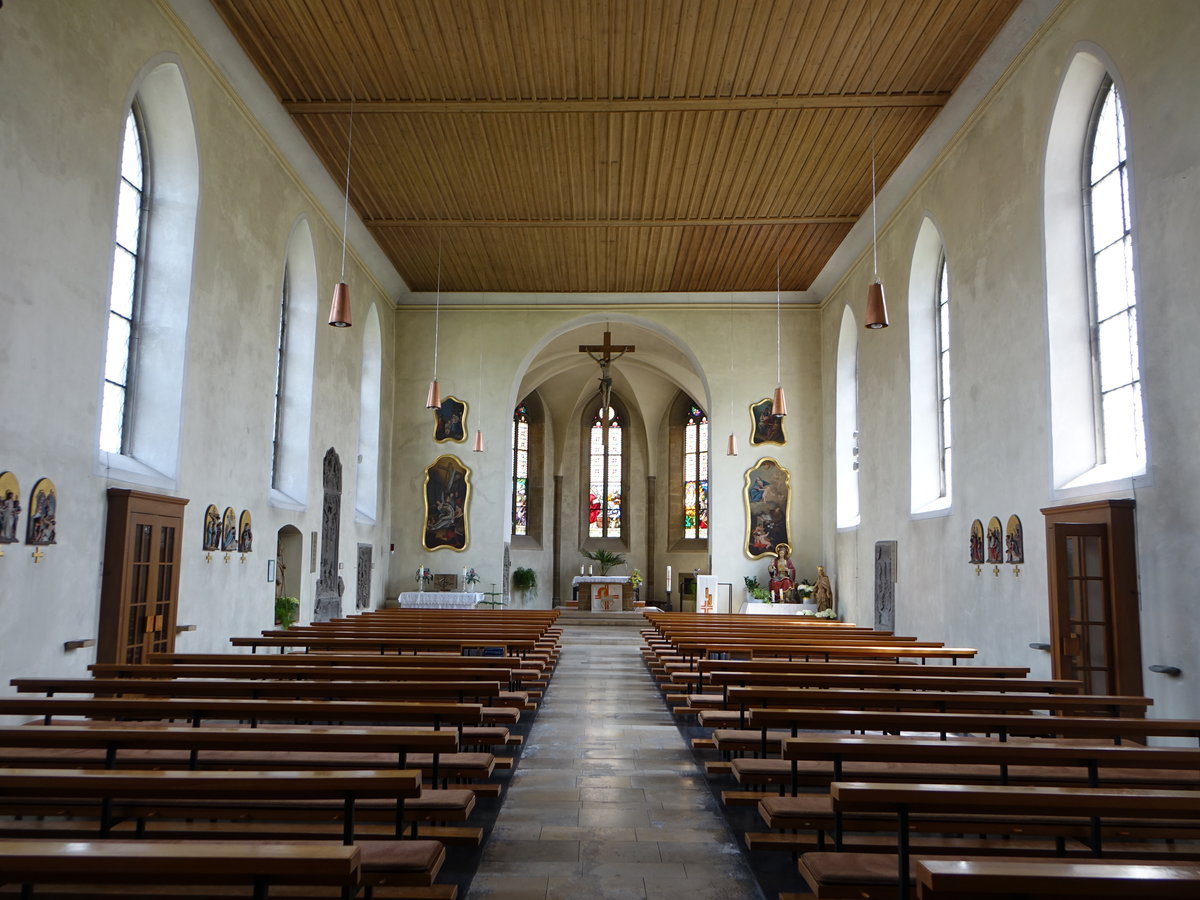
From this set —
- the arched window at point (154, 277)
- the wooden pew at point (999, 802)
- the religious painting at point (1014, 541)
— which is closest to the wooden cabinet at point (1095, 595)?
the religious painting at point (1014, 541)

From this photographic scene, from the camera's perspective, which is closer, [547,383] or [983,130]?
[983,130]

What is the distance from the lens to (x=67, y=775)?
109 inches

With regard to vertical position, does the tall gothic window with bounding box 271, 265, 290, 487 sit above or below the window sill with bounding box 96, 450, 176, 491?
above

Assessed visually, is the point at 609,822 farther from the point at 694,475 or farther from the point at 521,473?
the point at 694,475

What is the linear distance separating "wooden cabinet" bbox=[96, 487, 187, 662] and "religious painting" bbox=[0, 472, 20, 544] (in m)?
1.33

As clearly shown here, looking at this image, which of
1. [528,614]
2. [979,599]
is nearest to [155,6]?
[528,614]

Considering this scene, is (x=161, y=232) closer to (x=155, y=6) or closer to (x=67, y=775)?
(x=155, y=6)

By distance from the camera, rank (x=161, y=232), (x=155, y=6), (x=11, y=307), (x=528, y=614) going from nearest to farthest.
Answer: (x=11, y=307)
(x=155, y=6)
(x=161, y=232)
(x=528, y=614)

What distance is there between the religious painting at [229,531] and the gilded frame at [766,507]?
10380mm

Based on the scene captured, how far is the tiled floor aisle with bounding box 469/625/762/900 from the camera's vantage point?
12.7 ft

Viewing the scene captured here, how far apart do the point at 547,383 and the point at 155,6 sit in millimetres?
18395

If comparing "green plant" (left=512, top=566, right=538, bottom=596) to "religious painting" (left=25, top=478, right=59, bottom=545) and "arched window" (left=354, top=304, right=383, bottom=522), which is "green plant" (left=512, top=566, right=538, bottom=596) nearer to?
"arched window" (left=354, top=304, right=383, bottom=522)

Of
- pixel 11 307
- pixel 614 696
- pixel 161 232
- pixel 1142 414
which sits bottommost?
pixel 614 696

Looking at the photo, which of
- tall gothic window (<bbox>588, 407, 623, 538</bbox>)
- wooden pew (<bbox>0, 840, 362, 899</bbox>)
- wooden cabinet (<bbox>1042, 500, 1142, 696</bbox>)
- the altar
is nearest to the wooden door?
wooden cabinet (<bbox>1042, 500, 1142, 696</bbox>)
